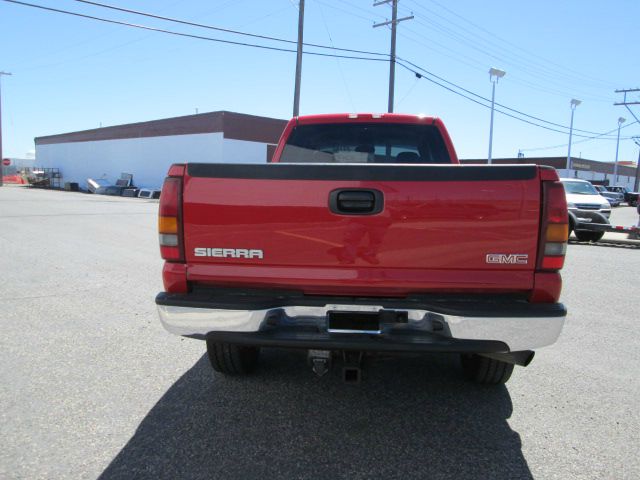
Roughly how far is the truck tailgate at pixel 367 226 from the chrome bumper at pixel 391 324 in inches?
5.9

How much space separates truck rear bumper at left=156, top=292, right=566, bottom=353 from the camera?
8.16 feet

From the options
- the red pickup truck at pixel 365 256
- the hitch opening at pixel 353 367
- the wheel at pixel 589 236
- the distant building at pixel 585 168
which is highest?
the distant building at pixel 585 168

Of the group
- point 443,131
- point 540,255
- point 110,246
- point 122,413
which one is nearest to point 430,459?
point 540,255

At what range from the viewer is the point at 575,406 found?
3.26 meters

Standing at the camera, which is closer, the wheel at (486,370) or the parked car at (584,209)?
the wheel at (486,370)

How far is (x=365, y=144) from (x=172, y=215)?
2.35m

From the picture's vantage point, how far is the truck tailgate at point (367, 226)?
254cm

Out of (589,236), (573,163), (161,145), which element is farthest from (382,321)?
(573,163)

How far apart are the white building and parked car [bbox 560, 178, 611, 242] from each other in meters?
17.1

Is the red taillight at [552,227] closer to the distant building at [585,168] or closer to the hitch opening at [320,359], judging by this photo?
the hitch opening at [320,359]

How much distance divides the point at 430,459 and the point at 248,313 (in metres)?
1.23

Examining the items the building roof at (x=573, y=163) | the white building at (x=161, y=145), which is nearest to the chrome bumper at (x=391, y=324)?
the white building at (x=161, y=145)

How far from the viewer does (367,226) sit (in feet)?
8.47

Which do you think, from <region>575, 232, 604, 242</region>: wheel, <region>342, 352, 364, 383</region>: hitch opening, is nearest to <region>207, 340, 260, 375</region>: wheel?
<region>342, 352, 364, 383</region>: hitch opening
